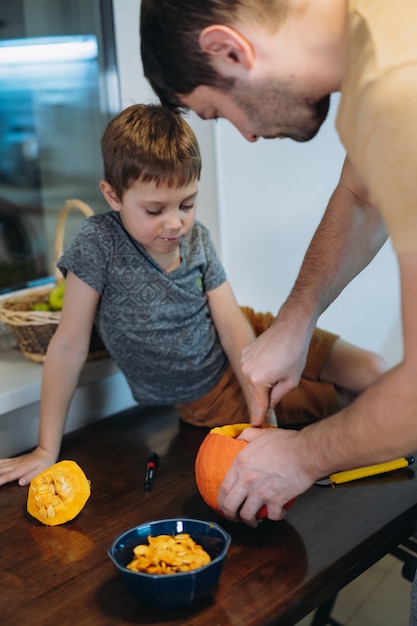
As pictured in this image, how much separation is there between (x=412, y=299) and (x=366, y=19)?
0.98ft

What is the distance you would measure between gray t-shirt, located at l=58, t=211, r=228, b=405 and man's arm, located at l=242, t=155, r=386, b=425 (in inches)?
13.7

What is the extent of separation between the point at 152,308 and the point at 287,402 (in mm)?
325

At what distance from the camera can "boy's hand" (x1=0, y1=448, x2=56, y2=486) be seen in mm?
1420

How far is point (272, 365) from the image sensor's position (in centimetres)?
121

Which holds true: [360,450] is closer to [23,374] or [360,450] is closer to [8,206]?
[23,374]

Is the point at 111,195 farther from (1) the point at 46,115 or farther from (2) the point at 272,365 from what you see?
(1) the point at 46,115

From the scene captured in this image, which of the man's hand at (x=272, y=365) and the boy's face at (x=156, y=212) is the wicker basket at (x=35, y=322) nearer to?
the boy's face at (x=156, y=212)

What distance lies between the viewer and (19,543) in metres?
1.21

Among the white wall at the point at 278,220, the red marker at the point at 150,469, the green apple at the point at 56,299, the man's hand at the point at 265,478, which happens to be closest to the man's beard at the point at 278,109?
the man's hand at the point at 265,478

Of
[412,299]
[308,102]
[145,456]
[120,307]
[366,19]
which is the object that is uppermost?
[366,19]

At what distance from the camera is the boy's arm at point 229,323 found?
64.7 inches

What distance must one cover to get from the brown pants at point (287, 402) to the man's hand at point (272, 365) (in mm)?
387

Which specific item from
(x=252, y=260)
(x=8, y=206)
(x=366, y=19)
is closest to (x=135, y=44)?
(x=8, y=206)

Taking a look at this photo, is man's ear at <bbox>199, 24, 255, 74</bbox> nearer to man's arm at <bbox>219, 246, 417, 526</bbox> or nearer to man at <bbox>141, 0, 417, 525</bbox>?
man at <bbox>141, 0, 417, 525</bbox>
